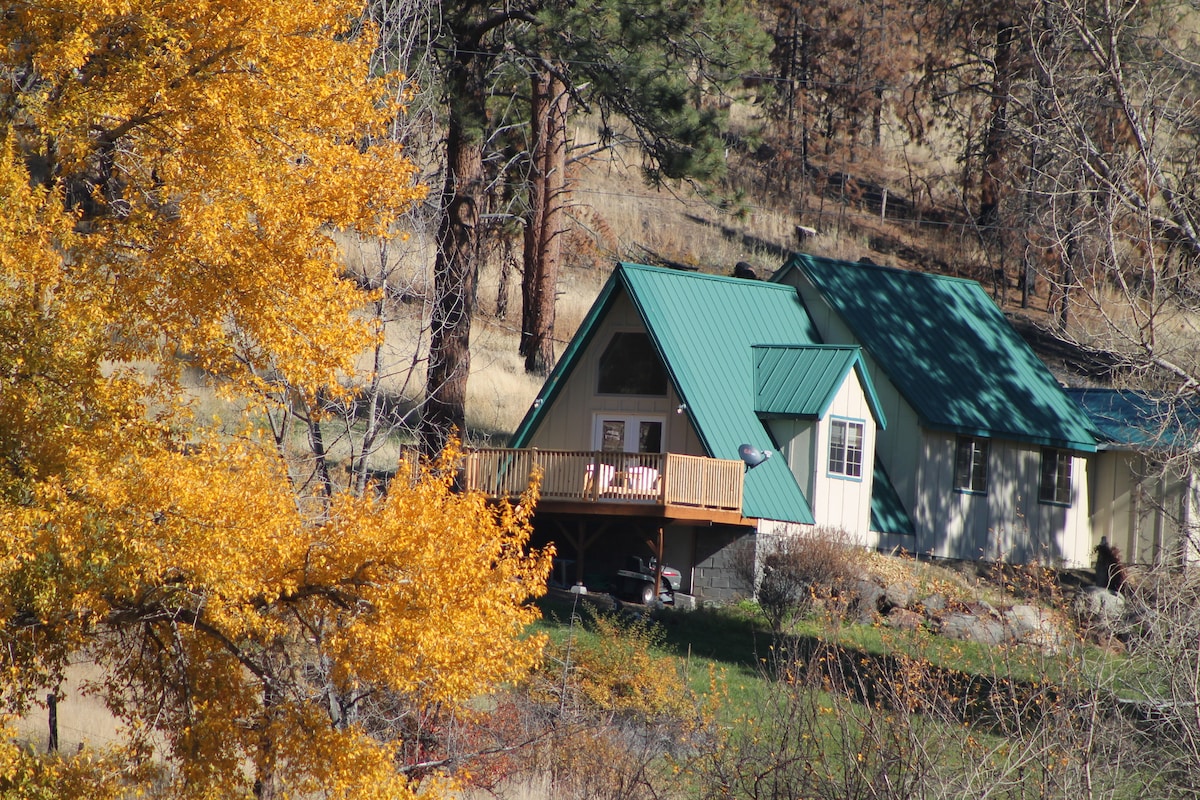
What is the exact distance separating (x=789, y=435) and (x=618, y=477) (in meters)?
4.39

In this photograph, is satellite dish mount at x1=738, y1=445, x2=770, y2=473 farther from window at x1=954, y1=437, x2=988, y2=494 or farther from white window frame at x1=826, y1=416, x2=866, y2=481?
window at x1=954, y1=437, x2=988, y2=494

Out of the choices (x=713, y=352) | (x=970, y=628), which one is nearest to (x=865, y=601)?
(x=970, y=628)

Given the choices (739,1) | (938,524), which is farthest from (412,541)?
(938,524)

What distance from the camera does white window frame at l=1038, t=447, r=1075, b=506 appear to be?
101ft

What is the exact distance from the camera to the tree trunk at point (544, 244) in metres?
34.2

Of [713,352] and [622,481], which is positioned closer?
[622,481]

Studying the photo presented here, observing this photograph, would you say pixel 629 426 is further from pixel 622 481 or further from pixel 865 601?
pixel 865 601

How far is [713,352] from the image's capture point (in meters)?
27.2

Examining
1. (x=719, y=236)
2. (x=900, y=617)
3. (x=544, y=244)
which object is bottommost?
(x=900, y=617)

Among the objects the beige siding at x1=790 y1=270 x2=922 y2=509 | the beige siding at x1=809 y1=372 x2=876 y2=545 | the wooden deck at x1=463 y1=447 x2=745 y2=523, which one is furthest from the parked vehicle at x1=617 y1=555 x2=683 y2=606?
the beige siding at x1=790 y1=270 x2=922 y2=509

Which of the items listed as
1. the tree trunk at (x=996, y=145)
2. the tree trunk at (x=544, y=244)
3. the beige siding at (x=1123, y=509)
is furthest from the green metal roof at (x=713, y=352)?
the tree trunk at (x=996, y=145)

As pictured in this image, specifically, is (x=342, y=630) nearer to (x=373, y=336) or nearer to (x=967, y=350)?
(x=373, y=336)

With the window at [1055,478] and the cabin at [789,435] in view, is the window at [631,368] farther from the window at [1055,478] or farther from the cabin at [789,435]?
the window at [1055,478]

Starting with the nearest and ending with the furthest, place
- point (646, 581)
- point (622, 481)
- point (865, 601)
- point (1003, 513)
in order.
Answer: point (865, 601) → point (622, 481) → point (646, 581) → point (1003, 513)
